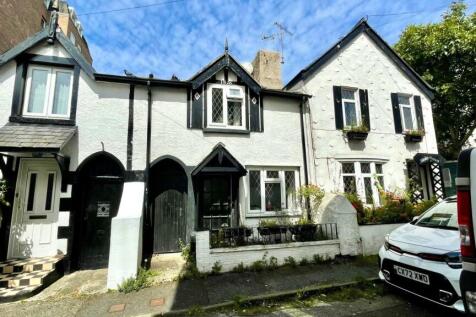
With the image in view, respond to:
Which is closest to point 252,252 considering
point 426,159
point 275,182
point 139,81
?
point 275,182

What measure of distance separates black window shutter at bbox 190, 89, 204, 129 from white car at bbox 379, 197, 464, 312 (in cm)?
624

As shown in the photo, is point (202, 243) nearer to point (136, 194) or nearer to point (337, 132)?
point (136, 194)

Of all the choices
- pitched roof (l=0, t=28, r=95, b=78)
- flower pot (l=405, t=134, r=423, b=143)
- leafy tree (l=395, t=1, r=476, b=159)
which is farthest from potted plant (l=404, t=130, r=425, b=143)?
pitched roof (l=0, t=28, r=95, b=78)

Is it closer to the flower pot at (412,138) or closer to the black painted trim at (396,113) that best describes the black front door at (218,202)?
the black painted trim at (396,113)

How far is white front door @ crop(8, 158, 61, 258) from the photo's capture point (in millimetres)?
6789

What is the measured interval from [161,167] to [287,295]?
530 centimetres

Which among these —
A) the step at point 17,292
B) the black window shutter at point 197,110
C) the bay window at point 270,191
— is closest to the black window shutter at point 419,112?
the bay window at point 270,191

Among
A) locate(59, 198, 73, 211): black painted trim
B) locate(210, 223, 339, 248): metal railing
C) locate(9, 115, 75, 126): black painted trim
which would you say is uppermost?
locate(9, 115, 75, 126): black painted trim

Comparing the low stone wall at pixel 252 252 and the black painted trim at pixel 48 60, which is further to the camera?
the black painted trim at pixel 48 60

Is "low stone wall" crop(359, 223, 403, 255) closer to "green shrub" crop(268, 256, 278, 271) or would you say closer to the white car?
the white car

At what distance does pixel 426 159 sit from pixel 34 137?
1394cm

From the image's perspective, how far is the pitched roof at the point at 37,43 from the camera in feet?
23.3

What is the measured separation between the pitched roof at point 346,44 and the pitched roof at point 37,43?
7.64 metres

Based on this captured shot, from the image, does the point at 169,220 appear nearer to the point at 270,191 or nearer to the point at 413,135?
the point at 270,191
